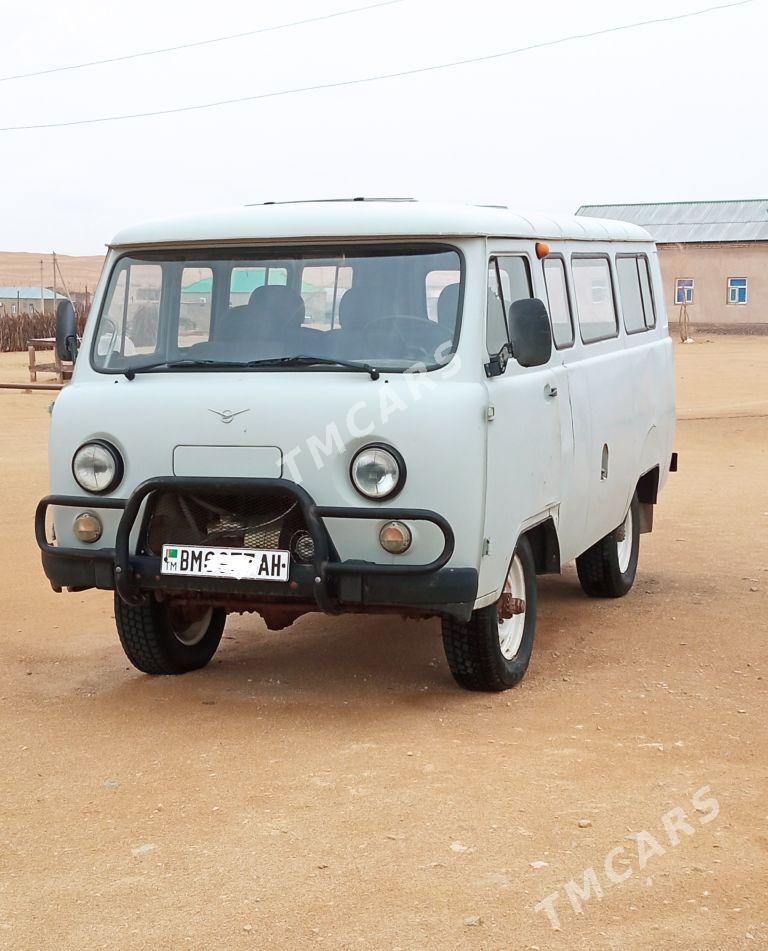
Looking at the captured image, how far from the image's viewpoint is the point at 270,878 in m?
4.46

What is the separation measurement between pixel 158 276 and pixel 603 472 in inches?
106

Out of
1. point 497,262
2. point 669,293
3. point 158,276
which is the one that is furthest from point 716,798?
point 669,293

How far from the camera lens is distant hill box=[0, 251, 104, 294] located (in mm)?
115025

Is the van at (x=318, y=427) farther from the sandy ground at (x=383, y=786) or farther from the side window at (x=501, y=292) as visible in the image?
the sandy ground at (x=383, y=786)

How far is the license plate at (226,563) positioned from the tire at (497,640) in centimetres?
82

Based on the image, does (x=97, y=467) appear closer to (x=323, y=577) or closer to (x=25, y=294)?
(x=323, y=577)

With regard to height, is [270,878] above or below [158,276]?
below

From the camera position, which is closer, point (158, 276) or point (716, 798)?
point (716, 798)

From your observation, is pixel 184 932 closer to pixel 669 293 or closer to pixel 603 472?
pixel 603 472

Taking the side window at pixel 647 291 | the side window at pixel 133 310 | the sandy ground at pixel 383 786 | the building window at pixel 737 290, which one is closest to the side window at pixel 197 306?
the side window at pixel 133 310

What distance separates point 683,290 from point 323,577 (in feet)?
169

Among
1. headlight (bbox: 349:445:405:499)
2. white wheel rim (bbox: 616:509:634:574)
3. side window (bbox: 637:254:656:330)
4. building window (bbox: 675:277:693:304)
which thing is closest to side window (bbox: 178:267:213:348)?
headlight (bbox: 349:445:405:499)

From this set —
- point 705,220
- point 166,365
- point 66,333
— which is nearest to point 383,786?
point 166,365

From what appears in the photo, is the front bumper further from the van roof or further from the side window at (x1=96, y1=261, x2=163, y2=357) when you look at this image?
the van roof
